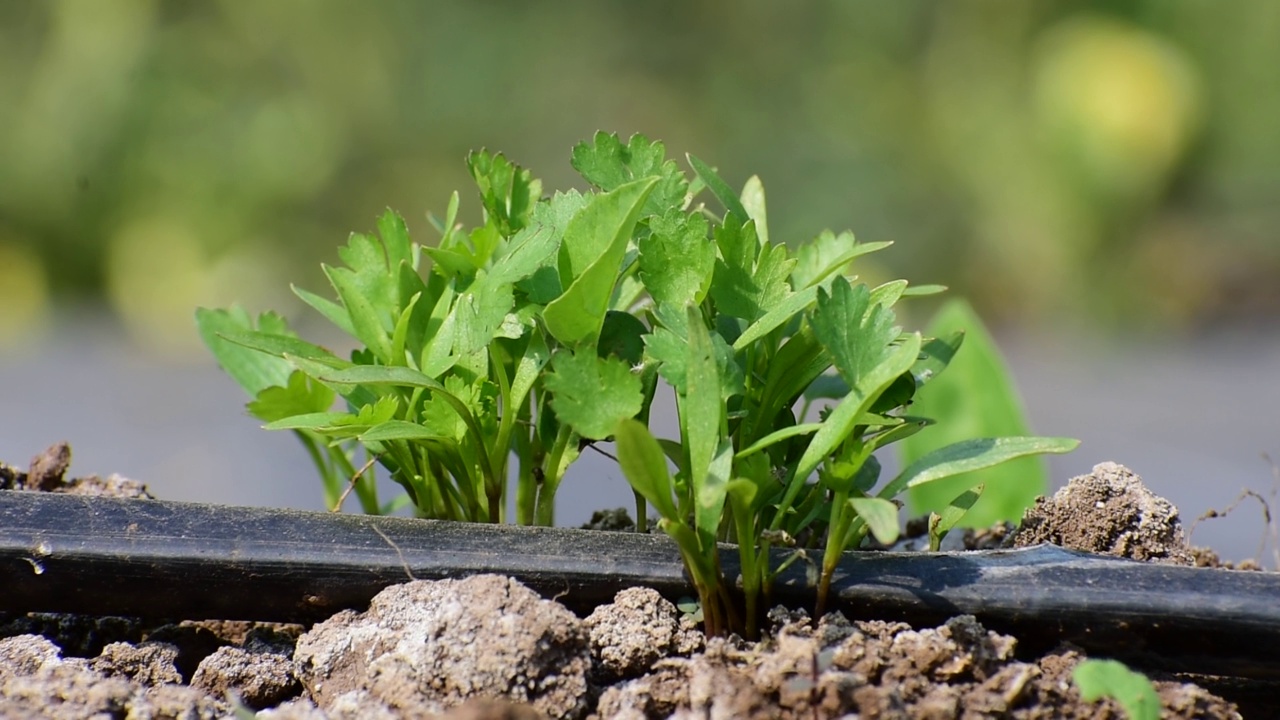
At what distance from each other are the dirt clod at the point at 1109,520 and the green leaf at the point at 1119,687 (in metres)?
0.23

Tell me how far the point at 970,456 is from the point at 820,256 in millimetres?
218

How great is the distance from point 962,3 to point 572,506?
3.75 meters

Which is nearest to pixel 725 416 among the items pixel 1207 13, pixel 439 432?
pixel 439 432

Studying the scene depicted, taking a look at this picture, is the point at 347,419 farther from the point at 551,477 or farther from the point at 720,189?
the point at 720,189

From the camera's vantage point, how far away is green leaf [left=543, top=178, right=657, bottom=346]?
2.36 ft

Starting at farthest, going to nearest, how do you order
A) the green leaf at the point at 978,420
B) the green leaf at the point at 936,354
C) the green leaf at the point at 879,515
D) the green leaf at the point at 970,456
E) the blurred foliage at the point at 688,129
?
1. the blurred foliage at the point at 688,129
2. the green leaf at the point at 978,420
3. the green leaf at the point at 936,354
4. the green leaf at the point at 970,456
5. the green leaf at the point at 879,515

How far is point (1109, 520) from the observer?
893mm

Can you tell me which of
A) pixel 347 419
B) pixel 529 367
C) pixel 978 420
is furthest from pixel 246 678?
pixel 978 420

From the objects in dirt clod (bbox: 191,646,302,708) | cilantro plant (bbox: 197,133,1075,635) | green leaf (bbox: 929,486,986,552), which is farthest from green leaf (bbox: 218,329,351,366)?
green leaf (bbox: 929,486,986,552)

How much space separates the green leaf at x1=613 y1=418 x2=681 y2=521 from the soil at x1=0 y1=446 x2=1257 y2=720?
0.33ft

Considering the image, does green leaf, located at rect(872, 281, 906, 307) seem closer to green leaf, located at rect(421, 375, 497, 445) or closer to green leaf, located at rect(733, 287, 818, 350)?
green leaf, located at rect(733, 287, 818, 350)

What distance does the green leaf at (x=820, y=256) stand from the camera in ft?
2.85

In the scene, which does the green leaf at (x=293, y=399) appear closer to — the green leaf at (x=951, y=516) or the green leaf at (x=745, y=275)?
the green leaf at (x=745, y=275)

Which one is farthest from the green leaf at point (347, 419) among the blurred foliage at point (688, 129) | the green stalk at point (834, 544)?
the blurred foliage at point (688, 129)
